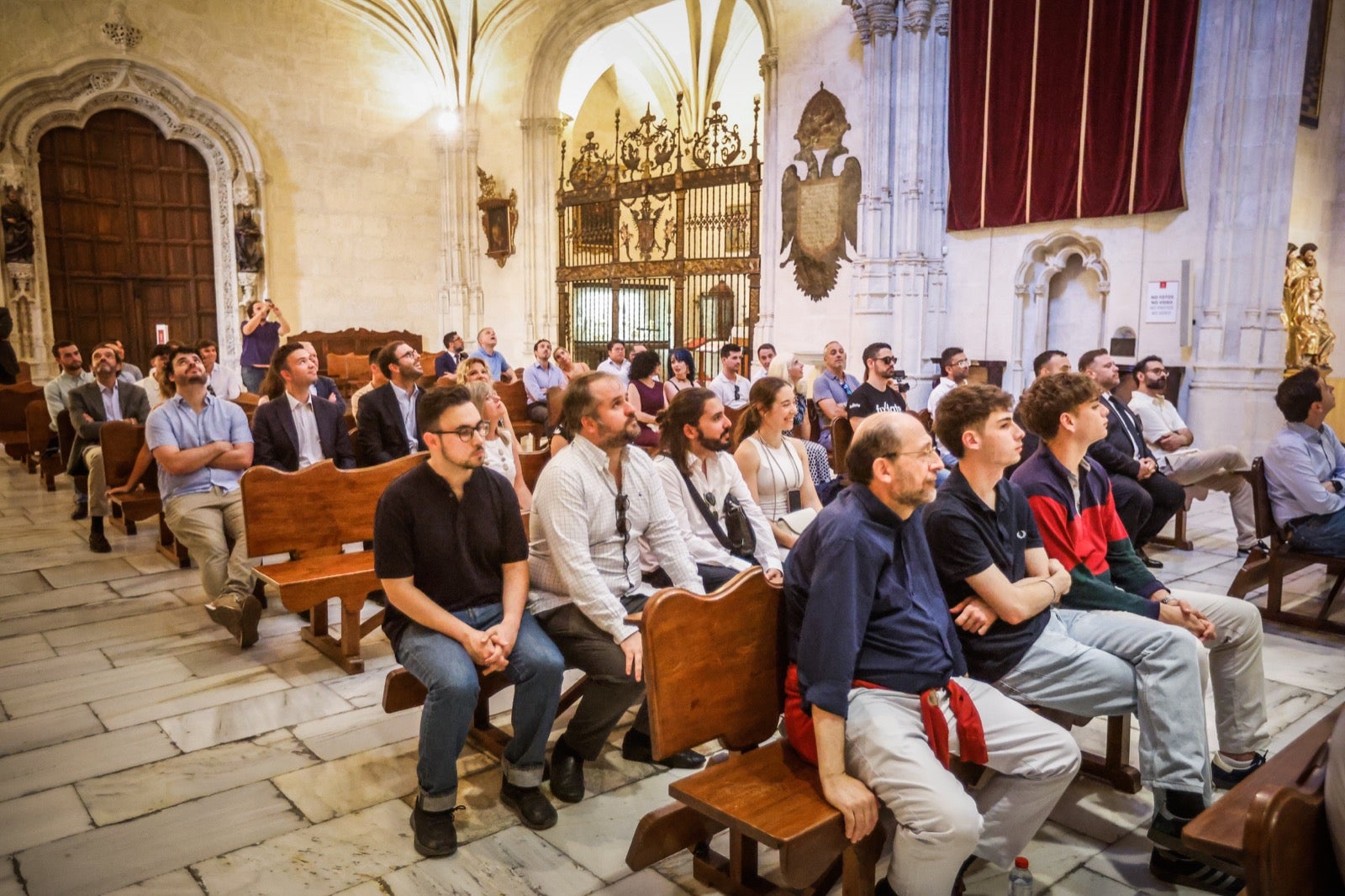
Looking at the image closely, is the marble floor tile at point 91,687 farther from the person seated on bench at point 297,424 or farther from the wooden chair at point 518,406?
the wooden chair at point 518,406

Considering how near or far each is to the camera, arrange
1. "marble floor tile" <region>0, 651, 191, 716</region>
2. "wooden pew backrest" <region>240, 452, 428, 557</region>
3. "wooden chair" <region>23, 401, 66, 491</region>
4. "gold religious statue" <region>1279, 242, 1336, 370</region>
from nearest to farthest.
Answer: "marble floor tile" <region>0, 651, 191, 716</region> → "wooden pew backrest" <region>240, 452, 428, 557</region> → "wooden chair" <region>23, 401, 66, 491</region> → "gold religious statue" <region>1279, 242, 1336, 370</region>

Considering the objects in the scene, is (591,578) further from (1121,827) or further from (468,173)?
(468,173)

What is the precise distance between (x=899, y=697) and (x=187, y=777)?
2.48m

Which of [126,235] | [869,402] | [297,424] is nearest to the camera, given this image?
[297,424]

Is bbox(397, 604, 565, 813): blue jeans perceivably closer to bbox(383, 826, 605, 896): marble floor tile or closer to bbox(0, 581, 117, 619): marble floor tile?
bbox(383, 826, 605, 896): marble floor tile

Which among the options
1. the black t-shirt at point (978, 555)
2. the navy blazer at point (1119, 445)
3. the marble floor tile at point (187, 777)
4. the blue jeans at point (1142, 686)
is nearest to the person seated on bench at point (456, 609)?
the marble floor tile at point (187, 777)

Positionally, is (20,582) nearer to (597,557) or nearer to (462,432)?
(462,432)

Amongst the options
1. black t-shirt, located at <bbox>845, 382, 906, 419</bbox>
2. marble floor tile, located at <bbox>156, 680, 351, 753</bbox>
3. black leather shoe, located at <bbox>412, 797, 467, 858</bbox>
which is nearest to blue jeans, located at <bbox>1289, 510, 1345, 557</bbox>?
black t-shirt, located at <bbox>845, 382, 906, 419</bbox>

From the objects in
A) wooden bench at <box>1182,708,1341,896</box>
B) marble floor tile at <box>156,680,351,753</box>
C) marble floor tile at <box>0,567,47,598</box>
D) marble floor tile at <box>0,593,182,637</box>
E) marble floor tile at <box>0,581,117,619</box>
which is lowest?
marble floor tile at <box>156,680,351,753</box>

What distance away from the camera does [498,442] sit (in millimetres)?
4688

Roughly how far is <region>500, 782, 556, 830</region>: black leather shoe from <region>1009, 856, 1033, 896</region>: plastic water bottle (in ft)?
4.44

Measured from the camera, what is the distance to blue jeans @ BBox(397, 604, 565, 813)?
108 inches

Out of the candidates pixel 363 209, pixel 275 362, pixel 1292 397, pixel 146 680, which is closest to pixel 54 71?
pixel 363 209

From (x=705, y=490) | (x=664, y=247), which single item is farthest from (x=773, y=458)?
(x=664, y=247)
